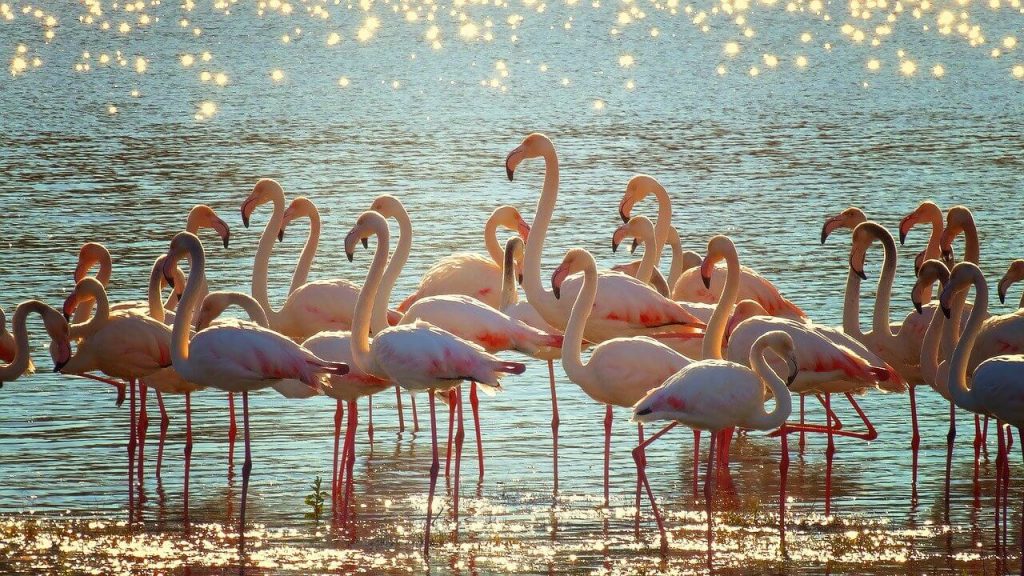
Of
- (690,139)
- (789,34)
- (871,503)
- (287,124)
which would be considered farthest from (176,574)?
(789,34)

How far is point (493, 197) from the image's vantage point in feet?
60.5

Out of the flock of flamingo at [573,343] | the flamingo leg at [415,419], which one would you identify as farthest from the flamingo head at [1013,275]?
the flamingo leg at [415,419]

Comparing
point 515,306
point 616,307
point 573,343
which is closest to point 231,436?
point 573,343

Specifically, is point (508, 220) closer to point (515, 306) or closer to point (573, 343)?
point (515, 306)

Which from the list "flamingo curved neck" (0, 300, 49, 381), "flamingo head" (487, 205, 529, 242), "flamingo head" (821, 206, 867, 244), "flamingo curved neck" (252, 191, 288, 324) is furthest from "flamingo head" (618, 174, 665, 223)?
"flamingo curved neck" (0, 300, 49, 381)

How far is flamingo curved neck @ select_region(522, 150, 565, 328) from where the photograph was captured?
10.5m

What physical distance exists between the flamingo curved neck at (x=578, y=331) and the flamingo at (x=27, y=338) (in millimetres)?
2890

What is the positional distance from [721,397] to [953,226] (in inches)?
135

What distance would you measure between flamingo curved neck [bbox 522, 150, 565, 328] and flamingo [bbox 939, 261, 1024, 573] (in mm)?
2972

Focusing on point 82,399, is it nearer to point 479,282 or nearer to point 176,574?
point 479,282

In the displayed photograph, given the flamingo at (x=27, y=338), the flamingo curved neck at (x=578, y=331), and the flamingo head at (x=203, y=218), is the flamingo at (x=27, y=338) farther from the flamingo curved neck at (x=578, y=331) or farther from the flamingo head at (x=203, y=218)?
the flamingo curved neck at (x=578, y=331)

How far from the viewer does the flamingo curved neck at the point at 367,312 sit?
28.6 feet

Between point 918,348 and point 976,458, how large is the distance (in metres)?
0.75

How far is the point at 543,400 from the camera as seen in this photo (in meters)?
11.1
